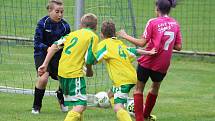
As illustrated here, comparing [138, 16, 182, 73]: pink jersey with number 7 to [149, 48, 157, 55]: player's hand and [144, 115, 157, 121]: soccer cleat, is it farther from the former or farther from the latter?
[144, 115, 157, 121]: soccer cleat

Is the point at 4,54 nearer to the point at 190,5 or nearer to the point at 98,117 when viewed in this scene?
the point at 98,117

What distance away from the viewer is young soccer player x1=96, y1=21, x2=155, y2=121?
8297 millimetres

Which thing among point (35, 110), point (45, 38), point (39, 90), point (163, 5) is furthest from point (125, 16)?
point (163, 5)

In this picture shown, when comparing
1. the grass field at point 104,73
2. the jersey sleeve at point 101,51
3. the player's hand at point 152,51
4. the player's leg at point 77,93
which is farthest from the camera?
the grass field at point 104,73

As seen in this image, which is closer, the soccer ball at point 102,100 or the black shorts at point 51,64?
the black shorts at point 51,64

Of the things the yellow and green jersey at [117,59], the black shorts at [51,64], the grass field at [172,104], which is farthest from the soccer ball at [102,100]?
the yellow and green jersey at [117,59]

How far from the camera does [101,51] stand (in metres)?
8.30

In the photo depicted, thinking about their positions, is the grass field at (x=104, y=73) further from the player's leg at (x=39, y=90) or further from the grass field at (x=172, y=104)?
the player's leg at (x=39, y=90)

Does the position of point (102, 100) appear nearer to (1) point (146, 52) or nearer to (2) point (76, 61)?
(1) point (146, 52)

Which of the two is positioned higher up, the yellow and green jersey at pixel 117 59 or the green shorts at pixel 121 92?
the yellow and green jersey at pixel 117 59

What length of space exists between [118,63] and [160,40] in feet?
2.24

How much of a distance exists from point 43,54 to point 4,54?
5.59 metres

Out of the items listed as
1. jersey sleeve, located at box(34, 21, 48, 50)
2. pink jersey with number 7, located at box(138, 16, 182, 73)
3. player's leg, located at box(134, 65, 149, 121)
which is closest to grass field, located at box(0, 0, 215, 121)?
player's leg, located at box(134, 65, 149, 121)

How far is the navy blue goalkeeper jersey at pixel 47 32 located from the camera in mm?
9719
